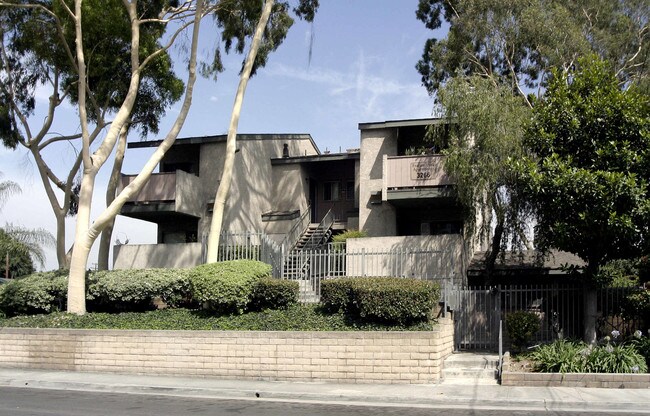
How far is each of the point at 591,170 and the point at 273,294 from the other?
26.5 ft

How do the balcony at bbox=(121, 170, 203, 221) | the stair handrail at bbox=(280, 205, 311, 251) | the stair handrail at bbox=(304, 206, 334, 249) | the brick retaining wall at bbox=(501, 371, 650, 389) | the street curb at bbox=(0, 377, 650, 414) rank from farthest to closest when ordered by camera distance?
1. the stair handrail at bbox=(304, 206, 334, 249)
2. the stair handrail at bbox=(280, 205, 311, 251)
3. the balcony at bbox=(121, 170, 203, 221)
4. the brick retaining wall at bbox=(501, 371, 650, 389)
5. the street curb at bbox=(0, 377, 650, 414)

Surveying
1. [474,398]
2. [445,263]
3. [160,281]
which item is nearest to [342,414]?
[474,398]

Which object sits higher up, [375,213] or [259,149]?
[259,149]

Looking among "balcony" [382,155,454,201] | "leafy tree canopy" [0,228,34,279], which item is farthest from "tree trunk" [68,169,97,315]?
"leafy tree canopy" [0,228,34,279]

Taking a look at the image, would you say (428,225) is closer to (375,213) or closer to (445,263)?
(375,213)

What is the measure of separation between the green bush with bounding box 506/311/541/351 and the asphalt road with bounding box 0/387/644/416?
4.65 m

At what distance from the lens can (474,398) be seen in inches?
505

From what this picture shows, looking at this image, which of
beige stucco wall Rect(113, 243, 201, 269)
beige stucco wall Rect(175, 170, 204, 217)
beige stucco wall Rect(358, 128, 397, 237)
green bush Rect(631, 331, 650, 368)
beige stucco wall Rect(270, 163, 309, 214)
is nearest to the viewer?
green bush Rect(631, 331, 650, 368)

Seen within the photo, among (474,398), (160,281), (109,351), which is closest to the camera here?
(474,398)

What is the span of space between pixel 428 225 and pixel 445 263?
5277 mm

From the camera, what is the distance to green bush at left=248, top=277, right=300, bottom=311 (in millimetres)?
17016

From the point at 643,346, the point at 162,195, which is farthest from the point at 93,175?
the point at 643,346

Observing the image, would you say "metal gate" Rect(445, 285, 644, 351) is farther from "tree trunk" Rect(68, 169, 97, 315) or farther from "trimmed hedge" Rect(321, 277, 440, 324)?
"tree trunk" Rect(68, 169, 97, 315)

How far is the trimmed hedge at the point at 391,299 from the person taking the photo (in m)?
15.1
